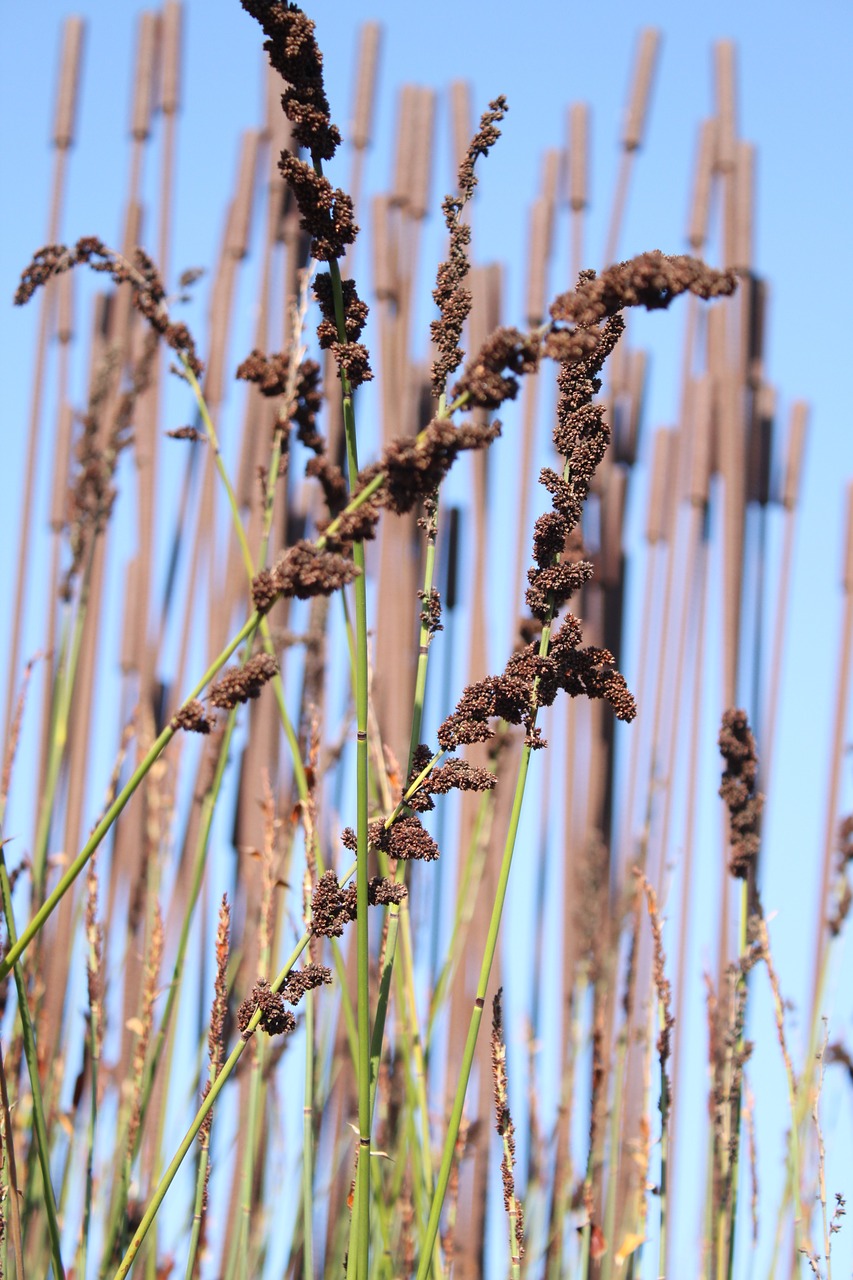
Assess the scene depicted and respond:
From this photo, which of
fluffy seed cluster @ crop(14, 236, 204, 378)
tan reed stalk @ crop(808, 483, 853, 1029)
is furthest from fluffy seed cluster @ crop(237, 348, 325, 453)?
tan reed stalk @ crop(808, 483, 853, 1029)

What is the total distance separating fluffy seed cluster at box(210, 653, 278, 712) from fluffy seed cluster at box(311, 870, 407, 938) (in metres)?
0.15

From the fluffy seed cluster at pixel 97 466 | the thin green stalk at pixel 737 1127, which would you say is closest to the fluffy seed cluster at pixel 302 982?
the thin green stalk at pixel 737 1127

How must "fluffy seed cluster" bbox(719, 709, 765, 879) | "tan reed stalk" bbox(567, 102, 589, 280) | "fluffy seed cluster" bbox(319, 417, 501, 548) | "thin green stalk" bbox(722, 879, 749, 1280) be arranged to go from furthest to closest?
1. "tan reed stalk" bbox(567, 102, 589, 280)
2. "fluffy seed cluster" bbox(719, 709, 765, 879)
3. "thin green stalk" bbox(722, 879, 749, 1280)
4. "fluffy seed cluster" bbox(319, 417, 501, 548)

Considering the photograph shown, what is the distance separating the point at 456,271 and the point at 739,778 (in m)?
0.60

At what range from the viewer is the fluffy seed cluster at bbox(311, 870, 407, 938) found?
2.60 ft

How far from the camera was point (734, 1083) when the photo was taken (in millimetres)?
1107

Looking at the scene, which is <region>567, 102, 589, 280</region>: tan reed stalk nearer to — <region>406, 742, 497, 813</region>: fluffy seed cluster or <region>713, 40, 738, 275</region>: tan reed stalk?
<region>713, 40, 738, 275</region>: tan reed stalk

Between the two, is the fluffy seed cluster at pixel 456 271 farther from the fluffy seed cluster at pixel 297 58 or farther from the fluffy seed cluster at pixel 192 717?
the fluffy seed cluster at pixel 192 717

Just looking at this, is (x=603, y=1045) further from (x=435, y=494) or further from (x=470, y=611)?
(x=470, y=611)

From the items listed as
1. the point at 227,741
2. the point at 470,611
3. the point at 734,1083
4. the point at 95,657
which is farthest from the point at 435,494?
the point at 95,657

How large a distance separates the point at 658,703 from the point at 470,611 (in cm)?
37

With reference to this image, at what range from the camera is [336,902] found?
31.4 inches

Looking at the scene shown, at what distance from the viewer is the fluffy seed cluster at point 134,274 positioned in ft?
3.78

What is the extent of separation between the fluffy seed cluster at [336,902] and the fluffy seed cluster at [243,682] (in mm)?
153
